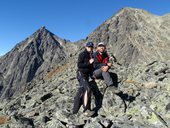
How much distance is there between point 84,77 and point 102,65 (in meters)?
1.33

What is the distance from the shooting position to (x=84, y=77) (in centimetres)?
1538

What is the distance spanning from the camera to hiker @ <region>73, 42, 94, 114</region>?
1475 cm

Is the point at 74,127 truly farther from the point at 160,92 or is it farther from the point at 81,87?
the point at 160,92

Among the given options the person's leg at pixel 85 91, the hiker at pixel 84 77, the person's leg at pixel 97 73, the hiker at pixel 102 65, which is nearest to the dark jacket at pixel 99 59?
the hiker at pixel 102 65

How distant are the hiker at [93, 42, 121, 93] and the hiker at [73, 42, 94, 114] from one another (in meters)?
0.59

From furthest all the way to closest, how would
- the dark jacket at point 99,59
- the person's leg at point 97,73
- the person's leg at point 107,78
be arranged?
the dark jacket at point 99,59 → the person's leg at point 97,73 → the person's leg at point 107,78

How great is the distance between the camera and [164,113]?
598 inches

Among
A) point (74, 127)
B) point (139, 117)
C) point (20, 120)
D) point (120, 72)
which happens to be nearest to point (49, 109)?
point (20, 120)

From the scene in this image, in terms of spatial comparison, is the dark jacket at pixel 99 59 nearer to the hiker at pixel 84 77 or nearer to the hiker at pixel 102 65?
the hiker at pixel 102 65

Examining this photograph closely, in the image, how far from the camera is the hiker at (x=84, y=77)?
48.4 ft

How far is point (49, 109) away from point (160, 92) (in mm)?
6716

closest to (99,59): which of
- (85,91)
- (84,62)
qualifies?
(84,62)

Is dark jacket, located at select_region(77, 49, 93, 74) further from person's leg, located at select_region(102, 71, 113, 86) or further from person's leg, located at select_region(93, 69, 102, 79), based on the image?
person's leg, located at select_region(102, 71, 113, 86)

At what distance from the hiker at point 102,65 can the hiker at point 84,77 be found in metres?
0.59
